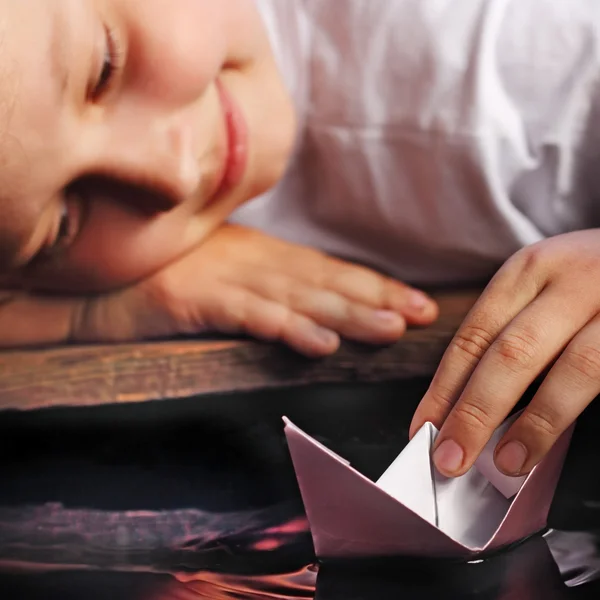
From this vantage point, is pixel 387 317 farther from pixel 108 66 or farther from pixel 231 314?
pixel 108 66

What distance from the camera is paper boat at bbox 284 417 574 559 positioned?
0.36 m

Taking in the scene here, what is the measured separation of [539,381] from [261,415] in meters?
0.15

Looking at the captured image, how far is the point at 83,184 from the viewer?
42 cm

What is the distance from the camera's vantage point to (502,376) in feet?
1.26

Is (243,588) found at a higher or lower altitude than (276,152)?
lower

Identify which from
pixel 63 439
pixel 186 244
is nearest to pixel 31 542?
pixel 63 439

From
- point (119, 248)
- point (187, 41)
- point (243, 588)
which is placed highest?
point (187, 41)

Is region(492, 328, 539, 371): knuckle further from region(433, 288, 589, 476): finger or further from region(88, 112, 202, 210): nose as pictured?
region(88, 112, 202, 210): nose

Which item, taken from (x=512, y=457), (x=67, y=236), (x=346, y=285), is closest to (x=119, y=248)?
(x=67, y=236)

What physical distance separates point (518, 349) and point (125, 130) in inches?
9.3

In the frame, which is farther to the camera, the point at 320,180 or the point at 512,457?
the point at 320,180

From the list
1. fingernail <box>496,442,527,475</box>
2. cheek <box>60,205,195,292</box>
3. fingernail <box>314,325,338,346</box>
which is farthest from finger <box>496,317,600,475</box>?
cheek <box>60,205,195,292</box>

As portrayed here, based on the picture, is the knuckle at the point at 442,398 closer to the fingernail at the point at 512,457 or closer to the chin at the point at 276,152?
the fingernail at the point at 512,457

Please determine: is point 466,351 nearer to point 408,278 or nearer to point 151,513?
point 408,278
